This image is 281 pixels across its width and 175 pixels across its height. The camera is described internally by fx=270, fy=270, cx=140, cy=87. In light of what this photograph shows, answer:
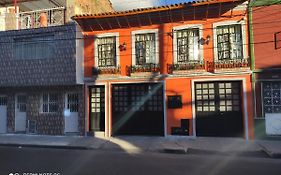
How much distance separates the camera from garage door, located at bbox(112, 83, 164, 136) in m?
14.1

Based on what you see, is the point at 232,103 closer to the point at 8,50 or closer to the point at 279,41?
the point at 279,41

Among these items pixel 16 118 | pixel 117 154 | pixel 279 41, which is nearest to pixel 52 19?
pixel 16 118

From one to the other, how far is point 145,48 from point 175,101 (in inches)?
127

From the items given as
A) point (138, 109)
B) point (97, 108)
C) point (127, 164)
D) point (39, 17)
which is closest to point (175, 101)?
point (138, 109)

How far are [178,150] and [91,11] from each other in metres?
12.1

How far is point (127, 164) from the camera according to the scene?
27.9 feet

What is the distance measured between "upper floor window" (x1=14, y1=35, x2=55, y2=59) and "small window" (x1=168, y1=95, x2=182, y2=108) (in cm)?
685

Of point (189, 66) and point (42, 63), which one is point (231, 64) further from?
point (42, 63)

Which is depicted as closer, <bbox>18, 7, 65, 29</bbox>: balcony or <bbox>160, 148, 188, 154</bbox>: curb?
<bbox>160, 148, 188, 154</bbox>: curb

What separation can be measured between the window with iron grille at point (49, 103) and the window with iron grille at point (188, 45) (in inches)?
287

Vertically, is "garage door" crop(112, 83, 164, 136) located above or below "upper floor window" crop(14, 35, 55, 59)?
below

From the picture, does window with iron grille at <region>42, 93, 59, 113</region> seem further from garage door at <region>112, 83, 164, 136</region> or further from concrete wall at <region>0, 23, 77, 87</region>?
garage door at <region>112, 83, 164, 136</region>

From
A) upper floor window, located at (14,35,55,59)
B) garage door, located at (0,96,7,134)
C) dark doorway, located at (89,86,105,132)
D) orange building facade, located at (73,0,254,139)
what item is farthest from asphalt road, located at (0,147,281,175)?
upper floor window, located at (14,35,55,59)

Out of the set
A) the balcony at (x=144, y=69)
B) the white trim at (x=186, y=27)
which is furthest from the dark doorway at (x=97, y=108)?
the white trim at (x=186, y=27)
